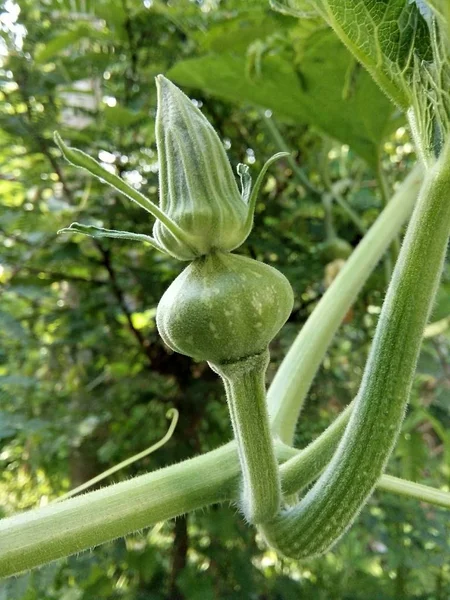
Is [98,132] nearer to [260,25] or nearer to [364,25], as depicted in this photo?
[260,25]

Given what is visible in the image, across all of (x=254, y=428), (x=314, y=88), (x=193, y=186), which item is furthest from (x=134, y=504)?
(x=314, y=88)

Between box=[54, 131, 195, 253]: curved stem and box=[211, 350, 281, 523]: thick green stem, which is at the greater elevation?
box=[54, 131, 195, 253]: curved stem

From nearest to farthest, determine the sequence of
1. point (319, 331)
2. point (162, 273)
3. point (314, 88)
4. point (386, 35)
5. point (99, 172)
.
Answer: point (99, 172) < point (386, 35) < point (319, 331) < point (314, 88) < point (162, 273)

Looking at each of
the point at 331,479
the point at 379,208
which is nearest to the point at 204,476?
the point at 331,479

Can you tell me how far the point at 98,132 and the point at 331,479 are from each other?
818 millimetres

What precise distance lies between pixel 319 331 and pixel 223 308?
0.31 metres

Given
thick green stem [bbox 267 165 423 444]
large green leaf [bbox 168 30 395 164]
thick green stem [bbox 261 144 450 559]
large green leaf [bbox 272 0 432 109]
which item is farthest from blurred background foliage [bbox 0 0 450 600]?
thick green stem [bbox 261 144 450 559]

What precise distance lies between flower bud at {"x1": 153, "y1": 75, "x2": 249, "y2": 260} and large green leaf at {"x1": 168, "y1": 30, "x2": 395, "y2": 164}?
0.47 meters

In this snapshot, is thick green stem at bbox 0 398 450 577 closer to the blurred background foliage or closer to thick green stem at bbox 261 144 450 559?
thick green stem at bbox 261 144 450 559

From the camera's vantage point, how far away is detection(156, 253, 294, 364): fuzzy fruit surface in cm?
34

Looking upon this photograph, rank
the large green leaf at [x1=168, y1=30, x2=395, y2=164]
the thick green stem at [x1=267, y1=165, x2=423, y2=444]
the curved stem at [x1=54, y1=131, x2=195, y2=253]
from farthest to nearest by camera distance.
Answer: the large green leaf at [x1=168, y1=30, x2=395, y2=164] < the thick green stem at [x1=267, y1=165, x2=423, y2=444] < the curved stem at [x1=54, y1=131, x2=195, y2=253]

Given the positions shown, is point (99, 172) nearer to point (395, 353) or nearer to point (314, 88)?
point (395, 353)

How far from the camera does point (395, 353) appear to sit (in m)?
0.36

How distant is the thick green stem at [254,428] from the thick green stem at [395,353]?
1.6 inches
